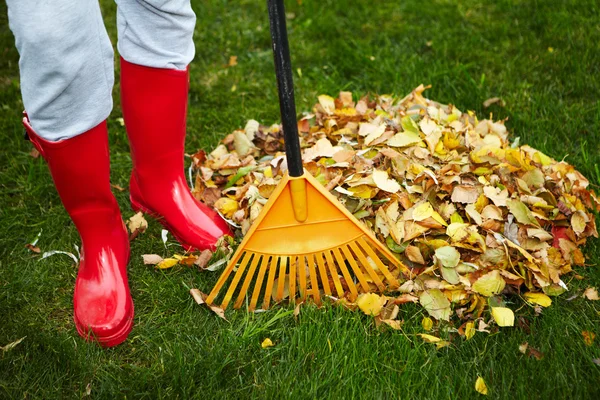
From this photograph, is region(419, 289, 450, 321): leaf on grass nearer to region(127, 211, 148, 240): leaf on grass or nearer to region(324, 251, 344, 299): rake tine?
region(324, 251, 344, 299): rake tine

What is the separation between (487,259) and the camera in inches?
66.0

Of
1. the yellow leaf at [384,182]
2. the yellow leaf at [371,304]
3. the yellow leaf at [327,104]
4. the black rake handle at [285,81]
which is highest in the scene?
the black rake handle at [285,81]

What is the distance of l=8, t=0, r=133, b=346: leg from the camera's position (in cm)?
127

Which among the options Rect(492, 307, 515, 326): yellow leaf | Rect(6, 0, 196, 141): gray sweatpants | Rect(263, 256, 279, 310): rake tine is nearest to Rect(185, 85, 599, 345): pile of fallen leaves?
Rect(492, 307, 515, 326): yellow leaf

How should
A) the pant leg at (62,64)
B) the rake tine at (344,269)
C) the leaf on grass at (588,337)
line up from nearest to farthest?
the pant leg at (62,64) < the leaf on grass at (588,337) < the rake tine at (344,269)

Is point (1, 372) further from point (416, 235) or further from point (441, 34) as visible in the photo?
point (441, 34)

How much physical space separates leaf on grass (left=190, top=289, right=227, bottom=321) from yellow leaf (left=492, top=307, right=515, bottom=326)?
69cm

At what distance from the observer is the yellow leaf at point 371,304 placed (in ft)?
5.25

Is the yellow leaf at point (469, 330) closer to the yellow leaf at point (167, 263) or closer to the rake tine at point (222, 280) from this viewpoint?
the rake tine at point (222, 280)

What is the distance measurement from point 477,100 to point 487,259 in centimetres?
94

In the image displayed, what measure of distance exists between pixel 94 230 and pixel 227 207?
16.9 inches

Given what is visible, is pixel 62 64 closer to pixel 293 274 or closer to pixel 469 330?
pixel 293 274

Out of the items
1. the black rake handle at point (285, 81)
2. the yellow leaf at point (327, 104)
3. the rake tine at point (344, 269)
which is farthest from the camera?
the yellow leaf at point (327, 104)

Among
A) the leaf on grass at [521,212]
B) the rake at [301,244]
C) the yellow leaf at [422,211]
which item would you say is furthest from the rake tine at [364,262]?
the leaf on grass at [521,212]
